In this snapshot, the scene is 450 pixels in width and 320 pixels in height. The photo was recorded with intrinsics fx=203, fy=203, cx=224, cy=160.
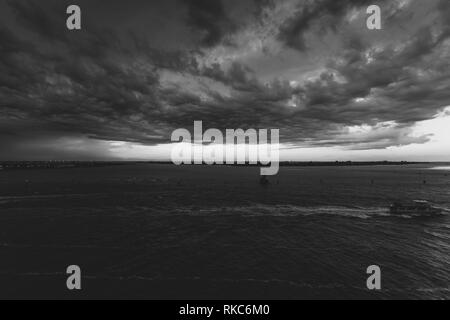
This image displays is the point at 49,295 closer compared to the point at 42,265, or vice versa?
the point at 49,295

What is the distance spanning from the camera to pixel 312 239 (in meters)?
39.4

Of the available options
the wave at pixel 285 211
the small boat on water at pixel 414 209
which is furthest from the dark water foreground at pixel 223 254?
the small boat on water at pixel 414 209

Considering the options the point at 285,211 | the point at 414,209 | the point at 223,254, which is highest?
the point at 414,209

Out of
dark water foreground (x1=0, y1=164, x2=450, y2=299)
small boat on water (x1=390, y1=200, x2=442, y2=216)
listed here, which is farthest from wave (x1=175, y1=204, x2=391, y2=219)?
small boat on water (x1=390, y1=200, x2=442, y2=216)

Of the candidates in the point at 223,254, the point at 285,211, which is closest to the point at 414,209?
the point at 285,211

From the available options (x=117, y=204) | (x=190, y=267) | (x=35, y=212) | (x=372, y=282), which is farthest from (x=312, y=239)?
(x=35, y=212)

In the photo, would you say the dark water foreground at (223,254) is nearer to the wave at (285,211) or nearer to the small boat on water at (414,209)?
the wave at (285,211)

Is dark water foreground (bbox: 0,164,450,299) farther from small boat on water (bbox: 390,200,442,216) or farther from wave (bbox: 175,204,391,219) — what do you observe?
small boat on water (bbox: 390,200,442,216)

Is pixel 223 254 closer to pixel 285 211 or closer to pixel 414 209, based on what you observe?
pixel 285 211

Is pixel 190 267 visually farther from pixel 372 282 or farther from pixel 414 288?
pixel 414 288

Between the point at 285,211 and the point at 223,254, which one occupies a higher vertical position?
the point at 223,254

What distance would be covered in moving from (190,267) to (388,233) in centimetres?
4272

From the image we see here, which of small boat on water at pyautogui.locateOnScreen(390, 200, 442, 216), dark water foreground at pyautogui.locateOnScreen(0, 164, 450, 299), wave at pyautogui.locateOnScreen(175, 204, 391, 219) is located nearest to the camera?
dark water foreground at pyautogui.locateOnScreen(0, 164, 450, 299)

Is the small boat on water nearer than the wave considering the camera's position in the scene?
No
